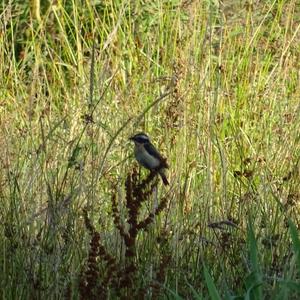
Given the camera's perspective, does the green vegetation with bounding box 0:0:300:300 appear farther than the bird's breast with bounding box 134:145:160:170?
No

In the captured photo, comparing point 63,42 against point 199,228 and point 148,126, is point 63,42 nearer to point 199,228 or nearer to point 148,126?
point 148,126

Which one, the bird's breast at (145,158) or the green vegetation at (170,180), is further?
the bird's breast at (145,158)

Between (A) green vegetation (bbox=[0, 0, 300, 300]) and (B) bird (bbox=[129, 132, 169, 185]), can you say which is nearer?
(A) green vegetation (bbox=[0, 0, 300, 300])

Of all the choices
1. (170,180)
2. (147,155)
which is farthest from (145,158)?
(170,180)

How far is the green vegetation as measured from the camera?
13.4ft

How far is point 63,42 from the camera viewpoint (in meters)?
6.73

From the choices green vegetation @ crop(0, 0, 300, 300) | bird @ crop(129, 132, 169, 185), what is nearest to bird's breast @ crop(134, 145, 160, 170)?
bird @ crop(129, 132, 169, 185)

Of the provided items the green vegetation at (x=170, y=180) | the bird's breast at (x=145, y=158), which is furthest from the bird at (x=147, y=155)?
the green vegetation at (x=170, y=180)

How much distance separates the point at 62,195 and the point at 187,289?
1.99 ft

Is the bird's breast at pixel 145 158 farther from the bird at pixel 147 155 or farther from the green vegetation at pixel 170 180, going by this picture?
the green vegetation at pixel 170 180

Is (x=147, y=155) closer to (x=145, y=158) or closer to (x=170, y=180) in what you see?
(x=145, y=158)

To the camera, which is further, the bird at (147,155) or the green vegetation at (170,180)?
the bird at (147,155)

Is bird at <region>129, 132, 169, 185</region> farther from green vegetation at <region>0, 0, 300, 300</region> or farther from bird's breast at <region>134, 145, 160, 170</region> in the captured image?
green vegetation at <region>0, 0, 300, 300</region>

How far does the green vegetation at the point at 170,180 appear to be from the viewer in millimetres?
4070
